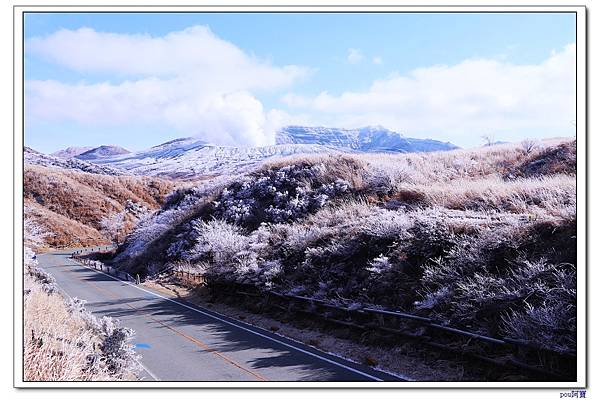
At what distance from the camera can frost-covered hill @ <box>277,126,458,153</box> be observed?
39.9 meters

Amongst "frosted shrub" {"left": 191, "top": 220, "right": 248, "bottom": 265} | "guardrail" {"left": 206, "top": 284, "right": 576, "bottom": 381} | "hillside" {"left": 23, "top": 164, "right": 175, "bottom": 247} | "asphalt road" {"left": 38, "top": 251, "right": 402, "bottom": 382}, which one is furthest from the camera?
"hillside" {"left": 23, "top": 164, "right": 175, "bottom": 247}

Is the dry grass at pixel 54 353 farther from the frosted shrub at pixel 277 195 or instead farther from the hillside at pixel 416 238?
the frosted shrub at pixel 277 195

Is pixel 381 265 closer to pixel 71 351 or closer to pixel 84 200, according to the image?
pixel 71 351

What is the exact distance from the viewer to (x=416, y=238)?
1593 centimetres

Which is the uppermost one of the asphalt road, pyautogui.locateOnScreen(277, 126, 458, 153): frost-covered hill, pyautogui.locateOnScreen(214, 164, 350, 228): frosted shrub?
pyautogui.locateOnScreen(277, 126, 458, 153): frost-covered hill

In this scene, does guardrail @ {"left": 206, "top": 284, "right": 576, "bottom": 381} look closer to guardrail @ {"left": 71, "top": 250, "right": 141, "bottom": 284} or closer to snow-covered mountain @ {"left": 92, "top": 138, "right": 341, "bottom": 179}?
guardrail @ {"left": 71, "top": 250, "right": 141, "bottom": 284}

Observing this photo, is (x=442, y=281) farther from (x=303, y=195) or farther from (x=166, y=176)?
(x=166, y=176)

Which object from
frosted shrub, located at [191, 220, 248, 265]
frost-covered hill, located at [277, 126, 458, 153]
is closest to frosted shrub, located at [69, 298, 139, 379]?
frosted shrub, located at [191, 220, 248, 265]

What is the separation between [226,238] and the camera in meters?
25.6

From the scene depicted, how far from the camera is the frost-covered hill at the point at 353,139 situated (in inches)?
1572

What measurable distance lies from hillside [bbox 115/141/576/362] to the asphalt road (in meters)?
2.57

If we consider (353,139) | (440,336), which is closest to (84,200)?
(353,139)

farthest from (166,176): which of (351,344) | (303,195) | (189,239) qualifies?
(351,344)

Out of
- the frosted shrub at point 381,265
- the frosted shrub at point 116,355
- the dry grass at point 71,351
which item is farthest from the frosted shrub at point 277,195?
the frosted shrub at point 116,355
